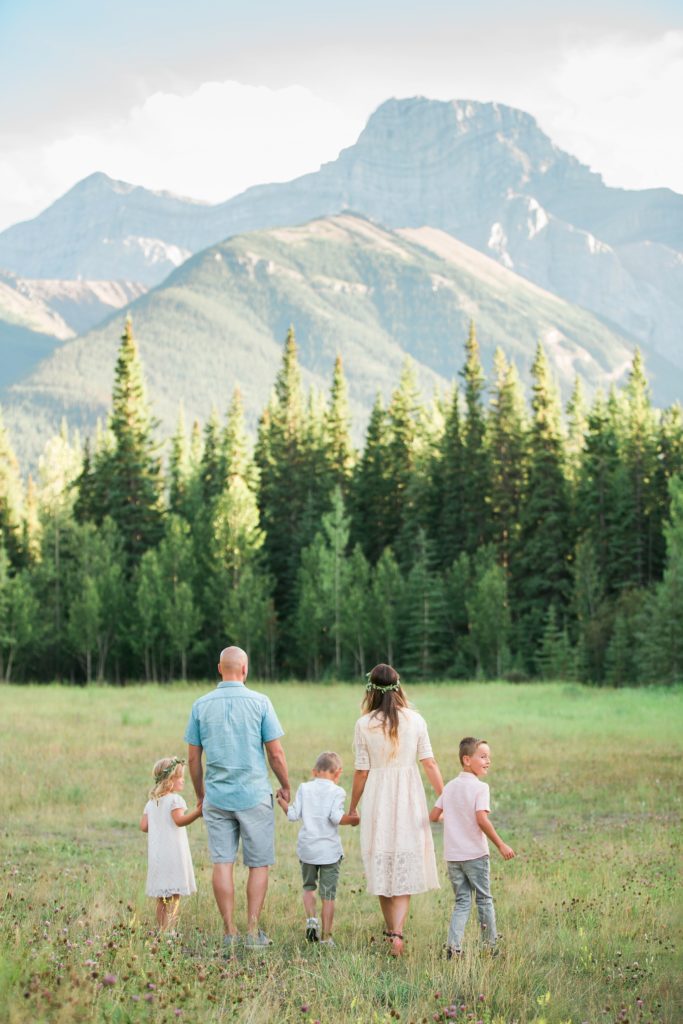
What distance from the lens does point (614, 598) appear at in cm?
5916

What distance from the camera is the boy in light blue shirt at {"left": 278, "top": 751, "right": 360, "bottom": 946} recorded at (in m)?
9.86

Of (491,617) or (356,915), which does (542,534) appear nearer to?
(491,617)

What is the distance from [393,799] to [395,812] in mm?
107

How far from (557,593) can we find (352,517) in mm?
13591

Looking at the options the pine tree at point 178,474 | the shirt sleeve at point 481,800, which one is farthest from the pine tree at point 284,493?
the shirt sleeve at point 481,800

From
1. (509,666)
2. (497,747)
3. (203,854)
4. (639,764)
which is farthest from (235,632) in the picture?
(203,854)

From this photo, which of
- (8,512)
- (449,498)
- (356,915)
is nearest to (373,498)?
(449,498)

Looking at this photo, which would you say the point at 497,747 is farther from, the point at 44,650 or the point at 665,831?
the point at 44,650

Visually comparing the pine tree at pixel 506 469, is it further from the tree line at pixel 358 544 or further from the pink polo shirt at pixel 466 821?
the pink polo shirt at pixel 466 821

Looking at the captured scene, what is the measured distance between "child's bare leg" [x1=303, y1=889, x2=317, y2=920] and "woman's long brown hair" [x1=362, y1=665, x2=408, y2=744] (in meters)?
1.67

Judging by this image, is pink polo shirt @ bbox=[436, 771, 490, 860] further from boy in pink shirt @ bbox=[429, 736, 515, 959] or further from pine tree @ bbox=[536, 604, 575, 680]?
pine tree @ bbox=[536, 604, 575, 680]

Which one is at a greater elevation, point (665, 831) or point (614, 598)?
point (614, 598)

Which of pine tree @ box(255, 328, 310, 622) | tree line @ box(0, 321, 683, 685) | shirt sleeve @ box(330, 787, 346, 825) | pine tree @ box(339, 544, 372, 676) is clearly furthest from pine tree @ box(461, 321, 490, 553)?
A: shirt sleeve @ box(330, 787, 346, 825)

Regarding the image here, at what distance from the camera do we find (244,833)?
9672mm
